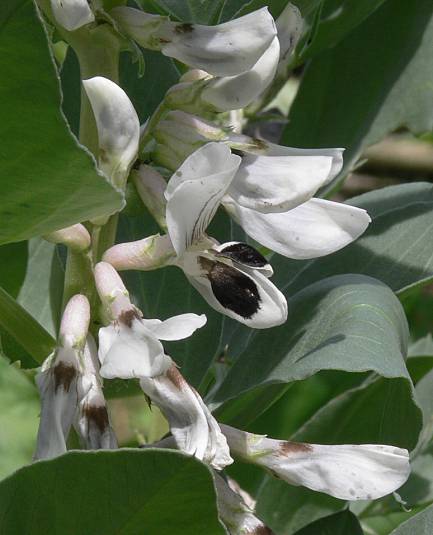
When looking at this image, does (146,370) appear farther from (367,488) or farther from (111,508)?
(367,488)

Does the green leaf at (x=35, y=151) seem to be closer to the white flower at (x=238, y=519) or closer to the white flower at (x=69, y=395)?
the white flower at (x=69, y=395)

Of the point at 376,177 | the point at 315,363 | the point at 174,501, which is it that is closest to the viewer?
the point at 174,501

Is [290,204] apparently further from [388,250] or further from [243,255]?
[388,250]

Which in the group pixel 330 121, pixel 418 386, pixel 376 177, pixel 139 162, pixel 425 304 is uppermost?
pixel 139 162

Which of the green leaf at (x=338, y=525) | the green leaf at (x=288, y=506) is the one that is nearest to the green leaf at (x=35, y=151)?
the green leaf at (x=338, y=525)

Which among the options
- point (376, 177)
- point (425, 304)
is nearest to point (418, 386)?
point (425, 304)

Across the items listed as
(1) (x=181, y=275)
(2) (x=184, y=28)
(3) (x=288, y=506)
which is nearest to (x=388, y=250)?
(1) (x=181, y=275)
